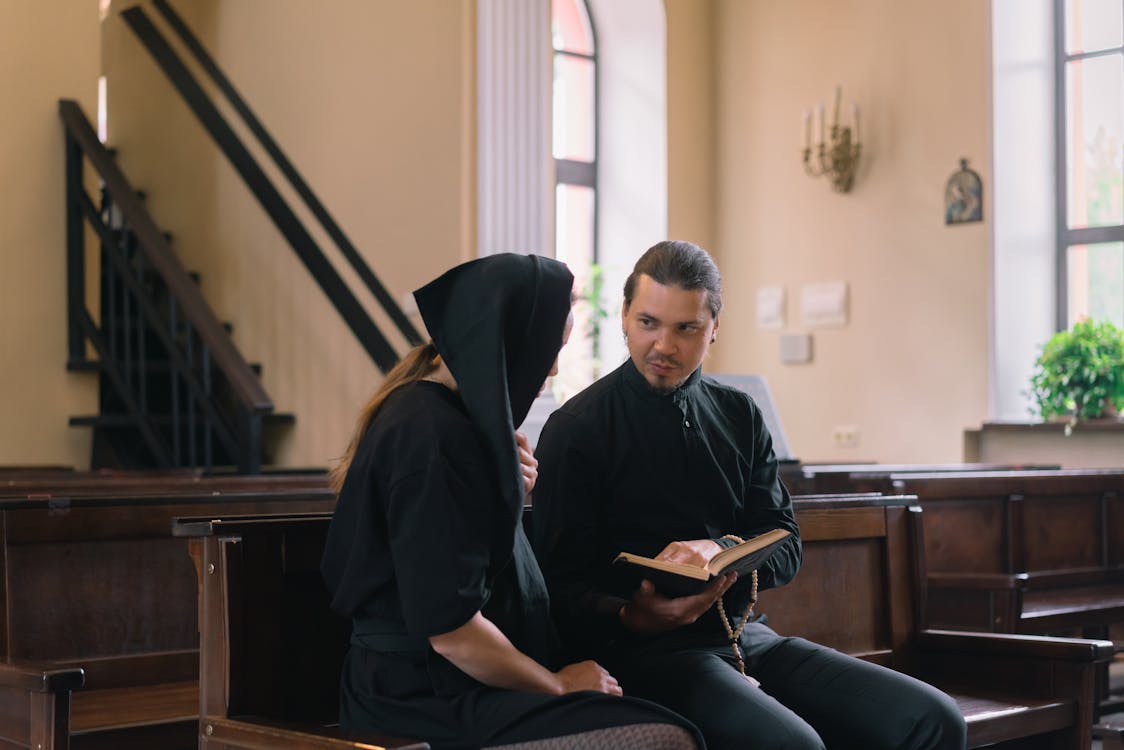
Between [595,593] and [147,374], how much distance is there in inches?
211

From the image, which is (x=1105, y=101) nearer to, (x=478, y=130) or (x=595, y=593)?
(x=478, y=130)

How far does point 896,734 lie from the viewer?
2549 mm

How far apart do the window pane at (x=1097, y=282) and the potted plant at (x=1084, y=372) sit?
54 cm

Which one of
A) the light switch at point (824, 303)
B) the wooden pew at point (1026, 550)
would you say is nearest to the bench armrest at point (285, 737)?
the wooden pew at point (1026, 550)

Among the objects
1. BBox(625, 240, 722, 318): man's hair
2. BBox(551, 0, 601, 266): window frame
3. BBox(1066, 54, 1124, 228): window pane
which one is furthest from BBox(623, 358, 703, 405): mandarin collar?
BBox(551, 0, 601, 266): window frame

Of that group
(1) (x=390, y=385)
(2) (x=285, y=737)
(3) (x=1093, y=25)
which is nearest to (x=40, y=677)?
(2) (x=285, y=737)

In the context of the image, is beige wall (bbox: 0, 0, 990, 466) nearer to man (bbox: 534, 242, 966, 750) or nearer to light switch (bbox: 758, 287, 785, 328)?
light switch (bbox: 758, 287, 785, 328)

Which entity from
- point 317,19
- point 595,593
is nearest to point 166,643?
point 595,593

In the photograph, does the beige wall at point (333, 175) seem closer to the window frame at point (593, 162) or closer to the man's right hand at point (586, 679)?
the window frame at point (593, 162)

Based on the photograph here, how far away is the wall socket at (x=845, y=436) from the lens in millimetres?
8445

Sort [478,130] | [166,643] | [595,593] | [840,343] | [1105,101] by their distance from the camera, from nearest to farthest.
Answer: [595,593] → [166,643] → [478,130] → [1105,101] → [840,343]

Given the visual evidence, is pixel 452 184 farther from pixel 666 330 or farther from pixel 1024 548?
pixel 666 330

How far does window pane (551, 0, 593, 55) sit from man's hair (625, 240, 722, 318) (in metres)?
7.26

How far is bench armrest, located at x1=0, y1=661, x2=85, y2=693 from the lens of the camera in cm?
240
